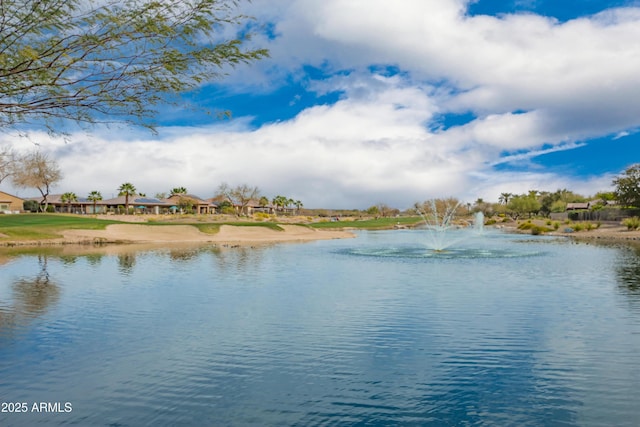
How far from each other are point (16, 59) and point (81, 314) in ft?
31.8

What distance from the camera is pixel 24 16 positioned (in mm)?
8703

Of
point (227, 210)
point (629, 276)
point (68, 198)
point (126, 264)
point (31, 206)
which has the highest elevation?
point (68, 198)

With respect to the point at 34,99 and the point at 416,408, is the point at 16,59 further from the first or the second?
the point at 416,408

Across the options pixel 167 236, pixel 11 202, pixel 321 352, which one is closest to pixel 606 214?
pixel 167 236

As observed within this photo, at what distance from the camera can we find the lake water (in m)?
8.07

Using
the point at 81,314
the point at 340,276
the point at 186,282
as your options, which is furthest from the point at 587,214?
the point at 81,314

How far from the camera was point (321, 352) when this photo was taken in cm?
1141

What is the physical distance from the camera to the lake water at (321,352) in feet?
26.5

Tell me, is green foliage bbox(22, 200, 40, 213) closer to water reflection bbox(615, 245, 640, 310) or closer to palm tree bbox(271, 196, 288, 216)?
palm tree bbox(271, 196, 288, 216)

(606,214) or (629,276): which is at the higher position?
(606,214)

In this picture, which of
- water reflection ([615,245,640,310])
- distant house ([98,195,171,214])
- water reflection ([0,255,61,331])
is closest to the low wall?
water reflection ([615,245,640,310])

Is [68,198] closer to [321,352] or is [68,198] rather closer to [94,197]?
[94,197]

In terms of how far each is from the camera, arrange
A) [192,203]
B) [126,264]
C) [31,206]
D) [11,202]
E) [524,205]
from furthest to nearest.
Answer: [524,205] → [192,203] → [31,206] → [11,202] → [126,264]

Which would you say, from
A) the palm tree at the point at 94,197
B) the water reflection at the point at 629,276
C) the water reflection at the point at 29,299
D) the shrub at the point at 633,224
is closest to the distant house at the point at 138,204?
the palm tree at the point at 94,197
